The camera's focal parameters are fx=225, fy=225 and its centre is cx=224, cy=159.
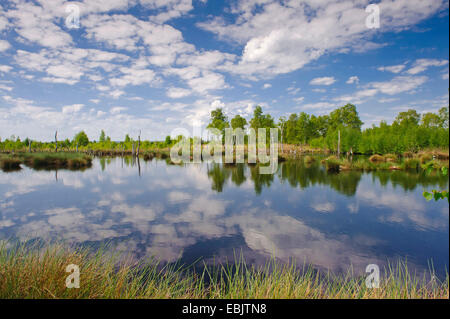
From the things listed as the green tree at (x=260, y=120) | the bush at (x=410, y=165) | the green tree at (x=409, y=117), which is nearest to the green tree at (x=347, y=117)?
the green tree at (x=409, y=117)

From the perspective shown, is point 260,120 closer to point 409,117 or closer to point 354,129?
point 354,129

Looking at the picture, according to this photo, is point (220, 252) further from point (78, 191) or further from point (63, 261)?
point (78, 191)

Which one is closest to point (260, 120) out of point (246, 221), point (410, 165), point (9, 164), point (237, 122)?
point (237, 122)

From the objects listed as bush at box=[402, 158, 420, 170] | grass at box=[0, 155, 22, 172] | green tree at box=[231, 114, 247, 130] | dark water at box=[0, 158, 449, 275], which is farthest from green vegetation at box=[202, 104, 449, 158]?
grass at box=[0, 155, 22, 172]

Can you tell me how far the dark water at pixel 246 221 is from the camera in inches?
282

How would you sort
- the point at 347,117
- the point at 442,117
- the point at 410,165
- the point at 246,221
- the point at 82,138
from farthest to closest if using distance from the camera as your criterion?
the point at 82,138 → the point at 347,117 → the point at 442,117 → the point at 410,165 → the point at 246,221

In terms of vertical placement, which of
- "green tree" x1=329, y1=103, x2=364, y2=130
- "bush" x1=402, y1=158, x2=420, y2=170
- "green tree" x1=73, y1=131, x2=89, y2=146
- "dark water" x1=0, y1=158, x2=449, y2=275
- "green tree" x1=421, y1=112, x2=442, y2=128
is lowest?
"dark water" x1=0, y1=158, x2=449, y2=275

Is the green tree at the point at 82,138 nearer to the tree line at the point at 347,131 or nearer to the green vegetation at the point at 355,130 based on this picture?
the tree line at the point at 347,131

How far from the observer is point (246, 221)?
1022 cm

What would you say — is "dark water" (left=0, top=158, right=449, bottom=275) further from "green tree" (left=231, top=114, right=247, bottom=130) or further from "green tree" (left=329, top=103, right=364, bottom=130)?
"green tree" (left=329, top=103, right=364, bottom=130)

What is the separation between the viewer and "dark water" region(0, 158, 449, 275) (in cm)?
716

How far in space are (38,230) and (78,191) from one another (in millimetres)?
8036
